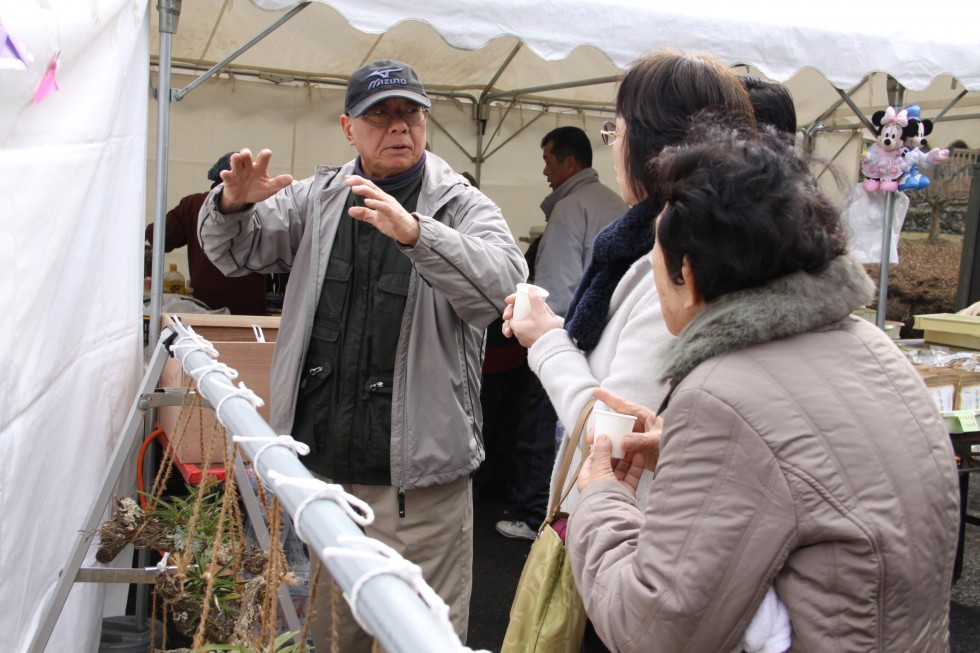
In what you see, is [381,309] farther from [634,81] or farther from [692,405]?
[692,405]

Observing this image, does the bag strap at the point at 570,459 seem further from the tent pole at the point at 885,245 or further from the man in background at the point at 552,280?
the tent pole at the point at 885,245

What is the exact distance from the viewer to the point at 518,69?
600cm

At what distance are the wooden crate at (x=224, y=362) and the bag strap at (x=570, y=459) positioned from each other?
4.73 ft

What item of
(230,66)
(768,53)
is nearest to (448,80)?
(230,66)

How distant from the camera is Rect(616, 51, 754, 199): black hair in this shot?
155 centimetres

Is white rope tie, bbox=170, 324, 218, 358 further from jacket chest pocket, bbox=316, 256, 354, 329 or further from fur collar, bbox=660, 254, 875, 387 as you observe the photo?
fur collar, bbox=660, 254, 875, 387

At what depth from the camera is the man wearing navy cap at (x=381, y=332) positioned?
2221 mm

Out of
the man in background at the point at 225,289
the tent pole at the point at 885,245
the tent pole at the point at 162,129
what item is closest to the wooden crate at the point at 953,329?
the tent pole at the point at 885,245

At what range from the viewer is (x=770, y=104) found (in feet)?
5.58

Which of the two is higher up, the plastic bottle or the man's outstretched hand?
the man's outstretched hand

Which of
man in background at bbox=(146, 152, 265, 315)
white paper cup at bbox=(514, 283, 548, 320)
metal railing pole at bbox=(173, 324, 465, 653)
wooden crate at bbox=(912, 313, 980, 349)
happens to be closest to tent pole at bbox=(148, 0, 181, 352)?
man in background at bbox=(146, 152, 265, 315)

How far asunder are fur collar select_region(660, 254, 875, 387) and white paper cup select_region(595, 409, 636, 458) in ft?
0.52

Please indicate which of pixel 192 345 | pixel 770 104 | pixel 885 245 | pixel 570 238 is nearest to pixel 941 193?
pixel 885 245

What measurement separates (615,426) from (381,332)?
1020 mm
